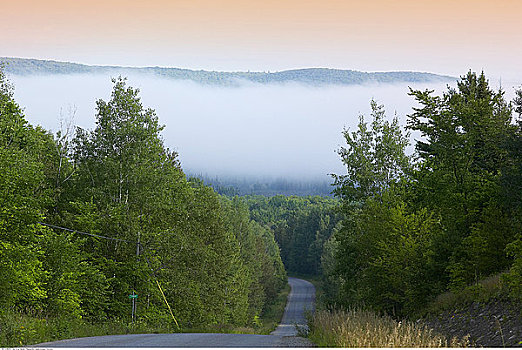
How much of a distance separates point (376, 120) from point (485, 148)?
12155 mm

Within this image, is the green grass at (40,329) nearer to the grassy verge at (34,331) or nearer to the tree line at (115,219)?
Answer: the grassy verge at (34,331)

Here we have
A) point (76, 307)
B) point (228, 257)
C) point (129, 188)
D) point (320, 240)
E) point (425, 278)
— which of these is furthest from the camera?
point (320, 240)

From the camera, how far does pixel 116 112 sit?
36.3 m

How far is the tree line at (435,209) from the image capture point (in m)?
23.5

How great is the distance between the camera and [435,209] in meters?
31.7

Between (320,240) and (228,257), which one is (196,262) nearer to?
(228,257)

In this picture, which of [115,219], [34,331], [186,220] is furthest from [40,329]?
[186,220]

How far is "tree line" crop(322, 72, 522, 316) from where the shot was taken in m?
23.5

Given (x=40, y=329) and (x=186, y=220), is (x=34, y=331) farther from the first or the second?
(x=186, y=220)

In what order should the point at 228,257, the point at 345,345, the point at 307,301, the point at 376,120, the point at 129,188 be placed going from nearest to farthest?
the point at 345,345 < the point at 129,188 < the point at 376,120 < the point at 228,257 < the point at 307,301

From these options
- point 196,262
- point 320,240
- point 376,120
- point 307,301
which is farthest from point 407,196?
point 320,240

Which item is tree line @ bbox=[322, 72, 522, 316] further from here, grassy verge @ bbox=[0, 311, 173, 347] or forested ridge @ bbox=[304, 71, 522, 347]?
grassy verge @ bbox=[0, 311, 173, 347]

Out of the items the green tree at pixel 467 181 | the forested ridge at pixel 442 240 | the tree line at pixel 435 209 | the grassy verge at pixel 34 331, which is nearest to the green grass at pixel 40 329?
the grassy verge at pixel 34 331

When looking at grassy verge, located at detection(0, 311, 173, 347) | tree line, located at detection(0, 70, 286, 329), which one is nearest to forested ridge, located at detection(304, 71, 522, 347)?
grassy verge, located at detection(0, 311, 173, 347)
